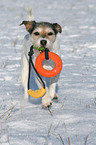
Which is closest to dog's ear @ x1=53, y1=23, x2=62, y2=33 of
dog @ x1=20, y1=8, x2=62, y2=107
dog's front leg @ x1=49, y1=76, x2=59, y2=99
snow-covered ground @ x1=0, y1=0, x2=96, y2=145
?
dog @ x1=20, y1=8, x2=62, y2=107

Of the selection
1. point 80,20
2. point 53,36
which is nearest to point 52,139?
point 53,36

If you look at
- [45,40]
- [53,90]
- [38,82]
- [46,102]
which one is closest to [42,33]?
[45,40]

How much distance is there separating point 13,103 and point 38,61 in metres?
0.75

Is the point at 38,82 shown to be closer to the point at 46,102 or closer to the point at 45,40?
the point at 46,102

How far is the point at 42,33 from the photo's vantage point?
3.76 m

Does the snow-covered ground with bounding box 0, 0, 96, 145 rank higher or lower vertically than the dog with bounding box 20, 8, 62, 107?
lower

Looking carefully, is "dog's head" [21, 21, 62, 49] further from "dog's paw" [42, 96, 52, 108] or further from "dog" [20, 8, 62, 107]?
"dog's paw" [42, 96, 52, 108]

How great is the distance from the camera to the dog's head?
3.60 metres

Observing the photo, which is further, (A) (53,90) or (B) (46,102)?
(A) (53,90)

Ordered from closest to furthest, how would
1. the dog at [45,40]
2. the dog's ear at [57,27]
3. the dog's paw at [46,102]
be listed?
the dog's paw at [46,102] → the dog at [45,40] → the dog's ear at [57,27]

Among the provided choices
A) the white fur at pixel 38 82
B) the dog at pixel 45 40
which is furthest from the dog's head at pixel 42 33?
the white fur at pixel 38 82

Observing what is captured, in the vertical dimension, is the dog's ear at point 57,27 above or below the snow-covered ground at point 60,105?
above

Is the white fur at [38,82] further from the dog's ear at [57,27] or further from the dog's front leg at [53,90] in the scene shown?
the dog's ear at [57,27]

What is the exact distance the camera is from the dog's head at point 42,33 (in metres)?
3.60
